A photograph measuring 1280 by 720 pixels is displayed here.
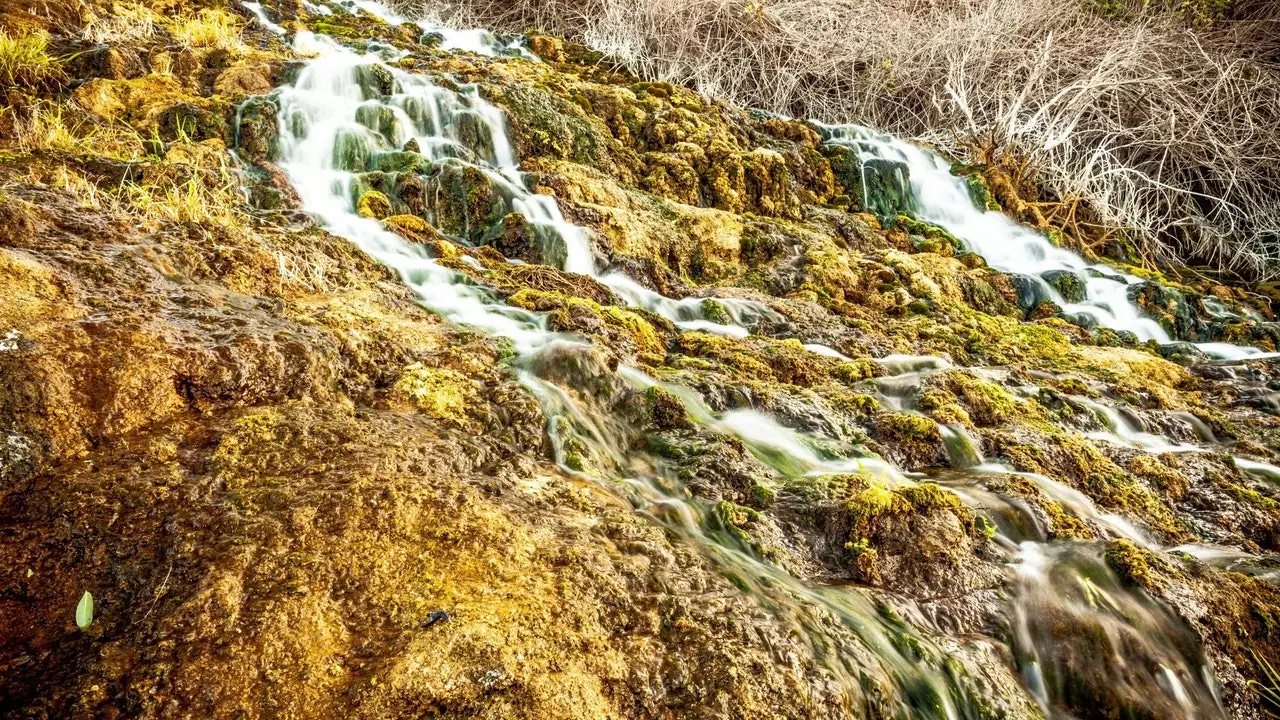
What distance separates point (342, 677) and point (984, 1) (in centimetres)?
1510

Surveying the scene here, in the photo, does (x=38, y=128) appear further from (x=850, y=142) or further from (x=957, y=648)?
(x=850, y=142)

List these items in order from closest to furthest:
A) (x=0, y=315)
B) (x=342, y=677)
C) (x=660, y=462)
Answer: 1. (x=342, y=677)
2. (x=0, y=315)
3. (x=660, y=462)

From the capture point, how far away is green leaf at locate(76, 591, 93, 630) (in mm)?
1555

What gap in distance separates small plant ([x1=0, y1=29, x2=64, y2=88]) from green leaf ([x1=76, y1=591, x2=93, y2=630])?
6786 mm

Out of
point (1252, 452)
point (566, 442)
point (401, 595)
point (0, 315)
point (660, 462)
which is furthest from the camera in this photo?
point (1252, 452)

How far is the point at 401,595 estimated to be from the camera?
183 cm

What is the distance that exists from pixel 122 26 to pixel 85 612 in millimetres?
9405

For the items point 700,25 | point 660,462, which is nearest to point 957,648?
point 660,462

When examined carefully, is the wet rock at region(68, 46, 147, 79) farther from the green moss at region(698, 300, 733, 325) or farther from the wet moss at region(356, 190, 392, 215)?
the green moss at region(698, 300, 733, 325)

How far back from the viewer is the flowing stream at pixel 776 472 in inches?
93.7

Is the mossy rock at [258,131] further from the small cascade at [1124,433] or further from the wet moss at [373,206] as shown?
the small cascade at [1124,433]

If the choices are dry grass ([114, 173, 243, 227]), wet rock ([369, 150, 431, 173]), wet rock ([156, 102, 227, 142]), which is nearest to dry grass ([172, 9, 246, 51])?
wet rock ([156, 102, 227, 142])

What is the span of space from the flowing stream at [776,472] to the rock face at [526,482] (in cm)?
2

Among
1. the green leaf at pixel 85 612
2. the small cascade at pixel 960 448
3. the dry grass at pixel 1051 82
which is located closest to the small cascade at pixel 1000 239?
the dry grass at pixel 1051 82
